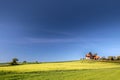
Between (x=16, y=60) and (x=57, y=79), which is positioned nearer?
(x=57, y=79)

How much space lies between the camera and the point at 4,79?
24.8 meters

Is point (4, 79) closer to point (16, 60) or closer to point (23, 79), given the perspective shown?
point (23, 79)

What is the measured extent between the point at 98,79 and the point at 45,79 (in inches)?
234

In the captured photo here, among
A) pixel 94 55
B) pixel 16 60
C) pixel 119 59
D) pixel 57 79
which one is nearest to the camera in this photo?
pixel 57 79

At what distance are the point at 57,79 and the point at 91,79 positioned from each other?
3.86 meters

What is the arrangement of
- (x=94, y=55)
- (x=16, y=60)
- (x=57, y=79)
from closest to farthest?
(x=57, y=79), (x=16, y=60), (x=94, y=55)

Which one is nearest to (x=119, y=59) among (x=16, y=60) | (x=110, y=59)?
(x=110, y=59)

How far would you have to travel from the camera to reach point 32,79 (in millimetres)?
24734

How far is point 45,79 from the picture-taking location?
24656 millimetres

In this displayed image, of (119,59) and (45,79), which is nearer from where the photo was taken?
(45,79)

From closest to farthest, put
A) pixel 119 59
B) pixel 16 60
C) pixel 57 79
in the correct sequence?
pixel 57 79, pixel 16 60, pixel 119 59

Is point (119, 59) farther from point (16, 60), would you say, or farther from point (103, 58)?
point (16, 60)

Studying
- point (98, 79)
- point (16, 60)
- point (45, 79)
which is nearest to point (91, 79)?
point (98, 79)

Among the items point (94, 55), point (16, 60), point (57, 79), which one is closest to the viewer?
point (57, 79)
